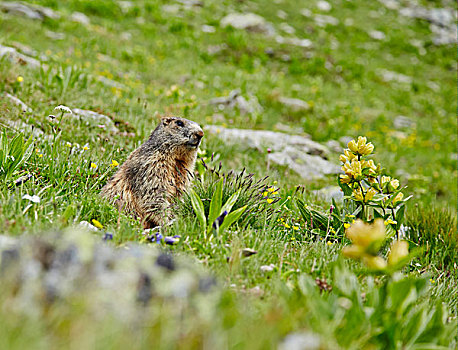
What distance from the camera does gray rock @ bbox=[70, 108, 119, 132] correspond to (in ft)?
20.9

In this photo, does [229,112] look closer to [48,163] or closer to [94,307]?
[48,163]

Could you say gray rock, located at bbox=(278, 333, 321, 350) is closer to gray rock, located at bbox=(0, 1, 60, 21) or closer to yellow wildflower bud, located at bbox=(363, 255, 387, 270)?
yellow wildflower bud, located at bbox=(363, 255, 387, 270)

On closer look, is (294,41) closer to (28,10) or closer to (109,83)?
(28,10)

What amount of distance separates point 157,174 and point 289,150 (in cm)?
427

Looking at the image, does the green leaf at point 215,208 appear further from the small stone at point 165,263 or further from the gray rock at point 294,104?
the gray rock at point 294,104

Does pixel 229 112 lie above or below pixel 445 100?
above

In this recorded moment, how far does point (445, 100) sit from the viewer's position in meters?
15.8

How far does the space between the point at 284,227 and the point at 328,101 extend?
9.45 metres

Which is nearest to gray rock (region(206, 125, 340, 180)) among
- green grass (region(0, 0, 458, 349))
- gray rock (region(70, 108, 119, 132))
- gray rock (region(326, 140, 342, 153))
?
green grass (region(0, 0, 458, 349))

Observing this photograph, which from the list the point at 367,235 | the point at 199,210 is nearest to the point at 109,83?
the point at 199,210

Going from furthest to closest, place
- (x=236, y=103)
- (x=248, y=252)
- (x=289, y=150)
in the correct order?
1. (x=236, y=103)
2. (x=289, y=150)
3. (x=248, y=252)

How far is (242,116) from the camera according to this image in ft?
32.8

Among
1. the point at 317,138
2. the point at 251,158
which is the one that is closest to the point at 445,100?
the point at 317,138

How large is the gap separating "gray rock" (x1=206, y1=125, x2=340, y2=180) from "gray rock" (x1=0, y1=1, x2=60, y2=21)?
8580 millimetres
